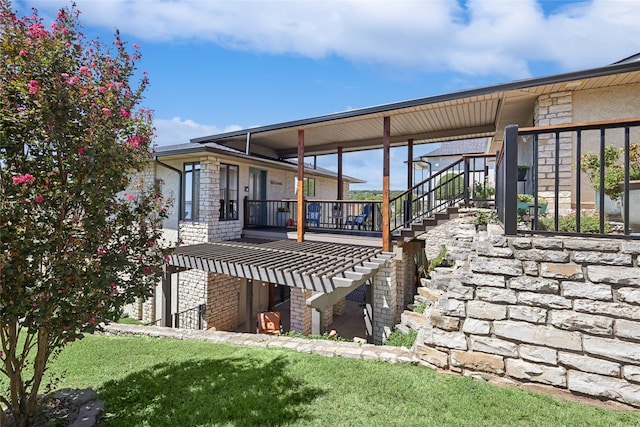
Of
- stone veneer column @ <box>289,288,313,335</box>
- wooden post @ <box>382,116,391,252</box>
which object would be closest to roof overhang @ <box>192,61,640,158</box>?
wooden post @ <box>382,116,391,252</box>

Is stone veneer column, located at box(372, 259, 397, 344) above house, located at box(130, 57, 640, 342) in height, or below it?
below

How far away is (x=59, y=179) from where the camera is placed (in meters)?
2.76

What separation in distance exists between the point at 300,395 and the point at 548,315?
278 centimetres

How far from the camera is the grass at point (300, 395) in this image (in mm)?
2742

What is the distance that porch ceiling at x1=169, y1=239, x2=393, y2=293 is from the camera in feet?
17.4

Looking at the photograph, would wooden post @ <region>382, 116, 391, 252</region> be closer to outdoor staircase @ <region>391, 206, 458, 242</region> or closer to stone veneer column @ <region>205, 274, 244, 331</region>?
outdoor staircase @ <region>391, 206, 458, 242</region>

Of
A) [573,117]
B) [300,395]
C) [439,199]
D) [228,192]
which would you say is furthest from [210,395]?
[228,192]

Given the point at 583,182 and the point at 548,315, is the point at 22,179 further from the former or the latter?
the point at 583,182

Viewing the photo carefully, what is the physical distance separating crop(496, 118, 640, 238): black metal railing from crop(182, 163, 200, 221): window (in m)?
8.98

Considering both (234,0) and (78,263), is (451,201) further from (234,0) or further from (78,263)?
(78,263)

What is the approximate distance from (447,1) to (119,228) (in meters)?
7.18

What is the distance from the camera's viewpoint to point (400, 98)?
22.1 feet

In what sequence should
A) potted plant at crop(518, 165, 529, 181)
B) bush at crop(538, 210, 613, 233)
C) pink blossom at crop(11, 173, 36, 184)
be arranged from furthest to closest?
potted plant at crop(518, 165, 529, 181) → bush at crop(538, 210, 613, 233) → pink blossom at crop(11, 173, 36, 184)

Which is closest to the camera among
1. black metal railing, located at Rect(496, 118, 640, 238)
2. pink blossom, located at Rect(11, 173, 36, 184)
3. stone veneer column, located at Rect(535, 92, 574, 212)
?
pink blossom, located at Rect(11, 173, 36, 184)
